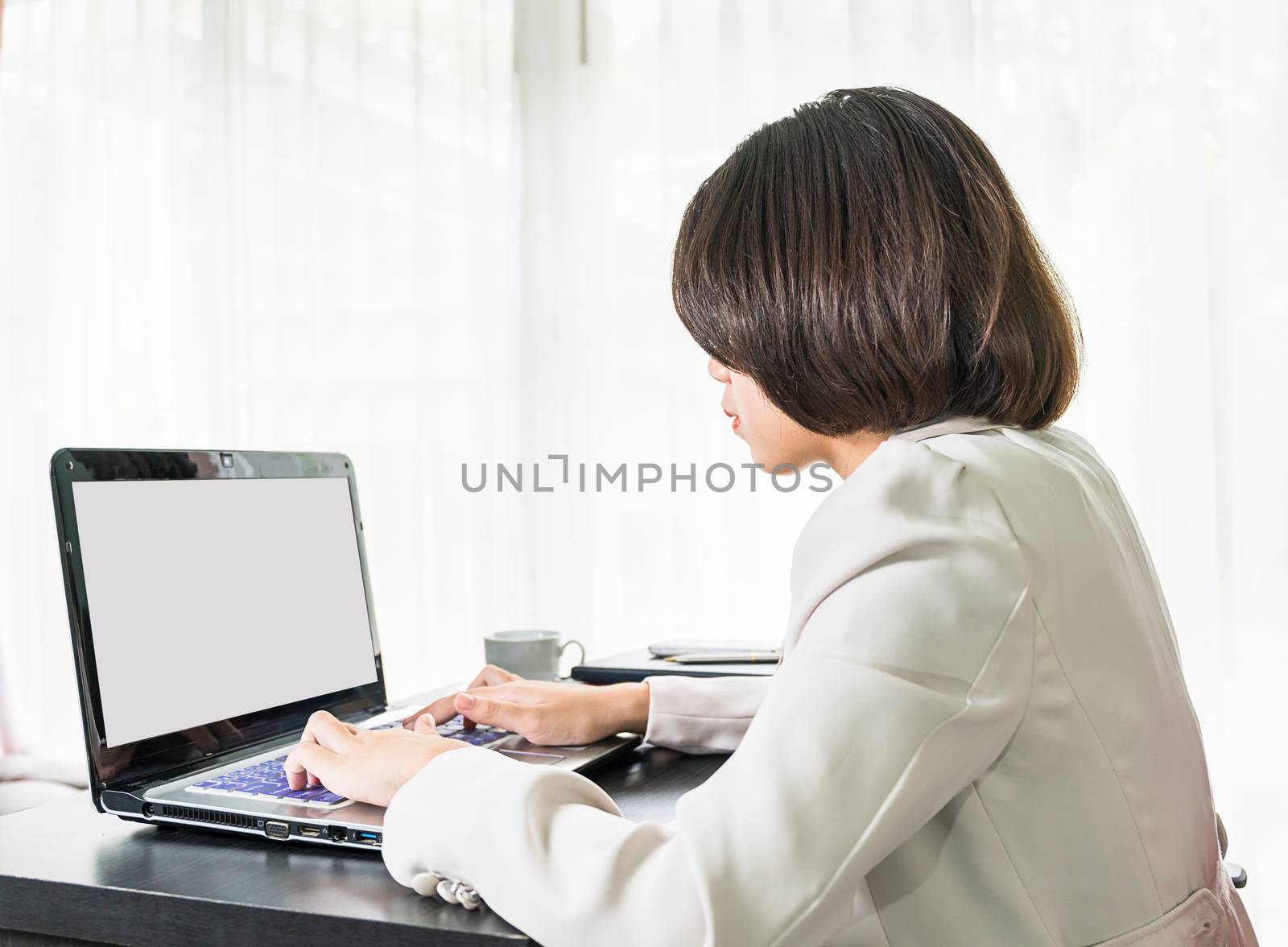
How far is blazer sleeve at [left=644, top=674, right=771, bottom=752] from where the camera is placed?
987mm

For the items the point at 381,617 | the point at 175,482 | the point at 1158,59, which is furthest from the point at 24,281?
the point at 1158,59

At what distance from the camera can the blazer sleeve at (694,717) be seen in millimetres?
987

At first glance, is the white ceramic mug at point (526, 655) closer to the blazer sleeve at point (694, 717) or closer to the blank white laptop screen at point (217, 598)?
the blank white laptop screen at point (217, 598)

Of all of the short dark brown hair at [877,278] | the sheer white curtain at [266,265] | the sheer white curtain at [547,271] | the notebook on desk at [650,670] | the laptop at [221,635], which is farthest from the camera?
the sheer white curtain at [266,265]

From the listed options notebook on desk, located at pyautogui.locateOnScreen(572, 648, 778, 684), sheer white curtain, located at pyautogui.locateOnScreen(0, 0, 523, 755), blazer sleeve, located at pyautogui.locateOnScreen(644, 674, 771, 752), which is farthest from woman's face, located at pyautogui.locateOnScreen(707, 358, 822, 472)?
sheer white curtain, located at pyautogui.locateOnScreen(0, 0, 523, 755)

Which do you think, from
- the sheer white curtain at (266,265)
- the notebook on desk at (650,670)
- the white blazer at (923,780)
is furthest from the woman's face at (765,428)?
the sheer white curtain at (266,265)

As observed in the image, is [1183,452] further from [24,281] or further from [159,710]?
[24,281]

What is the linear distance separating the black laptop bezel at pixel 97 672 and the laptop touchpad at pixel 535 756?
0.21 meters

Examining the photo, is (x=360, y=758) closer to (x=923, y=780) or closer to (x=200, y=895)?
(x=200, y=895)

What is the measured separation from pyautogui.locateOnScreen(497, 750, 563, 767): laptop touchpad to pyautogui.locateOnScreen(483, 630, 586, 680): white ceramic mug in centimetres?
42

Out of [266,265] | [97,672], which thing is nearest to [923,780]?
[97,672]

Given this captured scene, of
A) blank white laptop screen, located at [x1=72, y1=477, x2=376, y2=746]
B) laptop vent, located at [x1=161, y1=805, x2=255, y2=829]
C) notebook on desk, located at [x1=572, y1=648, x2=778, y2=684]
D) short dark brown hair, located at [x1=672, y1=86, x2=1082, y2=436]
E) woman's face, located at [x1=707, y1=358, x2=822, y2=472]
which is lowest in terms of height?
notebook on desk, located at [x1=572, y1=648, x2=778, y2=684]

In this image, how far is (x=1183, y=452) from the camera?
211 cm

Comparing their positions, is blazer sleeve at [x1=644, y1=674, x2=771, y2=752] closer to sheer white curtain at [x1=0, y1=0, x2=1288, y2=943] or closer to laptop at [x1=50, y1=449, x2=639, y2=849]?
laptop at [x1=50, y1=449, x2=639, y2=849]
